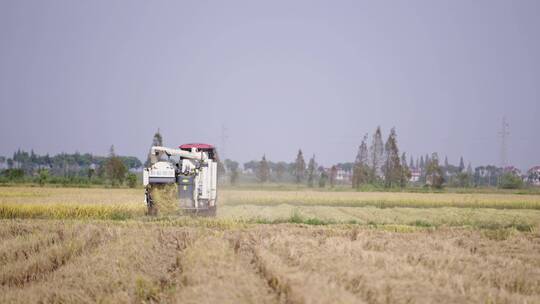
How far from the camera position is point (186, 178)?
24375 mm

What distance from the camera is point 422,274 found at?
10.3 m

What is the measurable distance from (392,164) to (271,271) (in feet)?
258

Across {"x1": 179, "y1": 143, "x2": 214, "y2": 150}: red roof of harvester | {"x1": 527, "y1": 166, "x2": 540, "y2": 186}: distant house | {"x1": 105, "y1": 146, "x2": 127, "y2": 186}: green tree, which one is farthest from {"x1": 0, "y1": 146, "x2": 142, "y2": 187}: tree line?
{"x1": 527, "y1": 166, "x2": 540, "y2": 186}: distant house

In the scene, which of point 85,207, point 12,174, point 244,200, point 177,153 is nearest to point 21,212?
point 85,207

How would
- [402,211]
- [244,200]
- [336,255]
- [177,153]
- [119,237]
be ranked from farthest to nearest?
[244,200]
[402,211]
[177,153]
[119,237]
[336,255]

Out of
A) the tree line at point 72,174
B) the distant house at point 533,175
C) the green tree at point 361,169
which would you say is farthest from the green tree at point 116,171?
the distant house at point 533,175

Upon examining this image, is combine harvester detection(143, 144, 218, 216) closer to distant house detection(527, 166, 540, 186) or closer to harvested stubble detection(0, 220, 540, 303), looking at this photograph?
harvested stubble detection(0, 220, 540, 303)

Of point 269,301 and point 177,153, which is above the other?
point 177,153

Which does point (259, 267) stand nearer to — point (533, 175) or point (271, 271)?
point (271, 271)

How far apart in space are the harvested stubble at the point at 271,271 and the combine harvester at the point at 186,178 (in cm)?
790

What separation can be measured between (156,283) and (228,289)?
185 centimetres

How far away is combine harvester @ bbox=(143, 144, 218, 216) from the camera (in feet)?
78.1

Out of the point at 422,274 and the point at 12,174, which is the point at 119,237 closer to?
the point at 422,274

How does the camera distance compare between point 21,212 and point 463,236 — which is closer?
point 463,236
